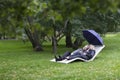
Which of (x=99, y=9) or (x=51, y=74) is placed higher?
(x=99, y=9)

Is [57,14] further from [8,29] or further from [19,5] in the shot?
[8,29]

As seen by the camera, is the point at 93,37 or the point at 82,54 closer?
the point at 82,54

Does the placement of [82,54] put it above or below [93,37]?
below

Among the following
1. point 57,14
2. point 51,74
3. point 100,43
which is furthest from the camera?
point 100,43

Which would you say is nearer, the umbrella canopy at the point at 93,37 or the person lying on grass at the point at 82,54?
the person lying on grass at the point at 82,54

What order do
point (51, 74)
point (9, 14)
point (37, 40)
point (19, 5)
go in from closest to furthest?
point (19, 5)
point (9, 14)
point (51, 74)
point (37, 40)

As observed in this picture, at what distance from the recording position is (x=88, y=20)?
2330 cm

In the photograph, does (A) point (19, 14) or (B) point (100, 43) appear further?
(B) point (100, 43)

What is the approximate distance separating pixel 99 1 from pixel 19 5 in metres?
0.93

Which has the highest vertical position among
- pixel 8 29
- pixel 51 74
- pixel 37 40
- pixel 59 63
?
pixel 8 29

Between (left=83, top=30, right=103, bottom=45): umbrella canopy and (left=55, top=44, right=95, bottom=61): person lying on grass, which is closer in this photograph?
(left=55, top=44, right=95, bottom=61): person lying on grass

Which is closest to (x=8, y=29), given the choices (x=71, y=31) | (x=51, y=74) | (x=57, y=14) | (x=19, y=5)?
(x=19, y=5)

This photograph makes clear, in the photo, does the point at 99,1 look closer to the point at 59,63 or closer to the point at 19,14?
the point at 19,14

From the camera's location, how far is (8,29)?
3014 millimetres
